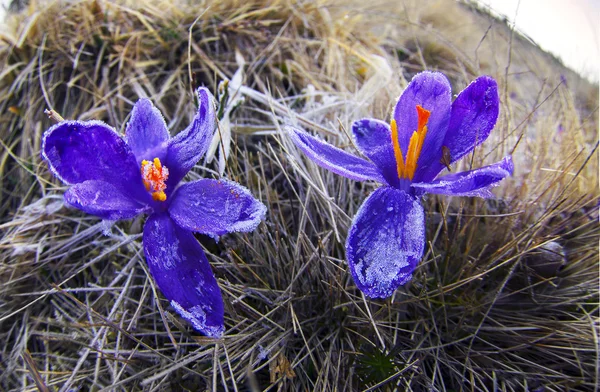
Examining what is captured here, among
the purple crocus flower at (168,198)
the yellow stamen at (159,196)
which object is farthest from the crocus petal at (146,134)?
the yellow stamen at (159,196)

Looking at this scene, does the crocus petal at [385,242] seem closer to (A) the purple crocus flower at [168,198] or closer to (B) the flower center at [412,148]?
(B) the flower center at [412,148]

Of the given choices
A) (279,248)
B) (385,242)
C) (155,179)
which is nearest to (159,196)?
(155,179)

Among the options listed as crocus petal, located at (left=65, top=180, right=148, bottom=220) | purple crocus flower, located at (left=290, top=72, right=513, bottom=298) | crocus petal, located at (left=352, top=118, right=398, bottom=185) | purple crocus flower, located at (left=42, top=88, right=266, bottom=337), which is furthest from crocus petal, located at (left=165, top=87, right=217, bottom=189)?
crocus petal, located at (left=352, top=118, right=398, bottom=185)

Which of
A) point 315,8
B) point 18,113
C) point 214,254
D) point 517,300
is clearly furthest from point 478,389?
point 18,113

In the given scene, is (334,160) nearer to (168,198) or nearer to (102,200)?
(168,198)

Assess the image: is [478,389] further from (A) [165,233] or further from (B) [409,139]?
(A) [165,233]
